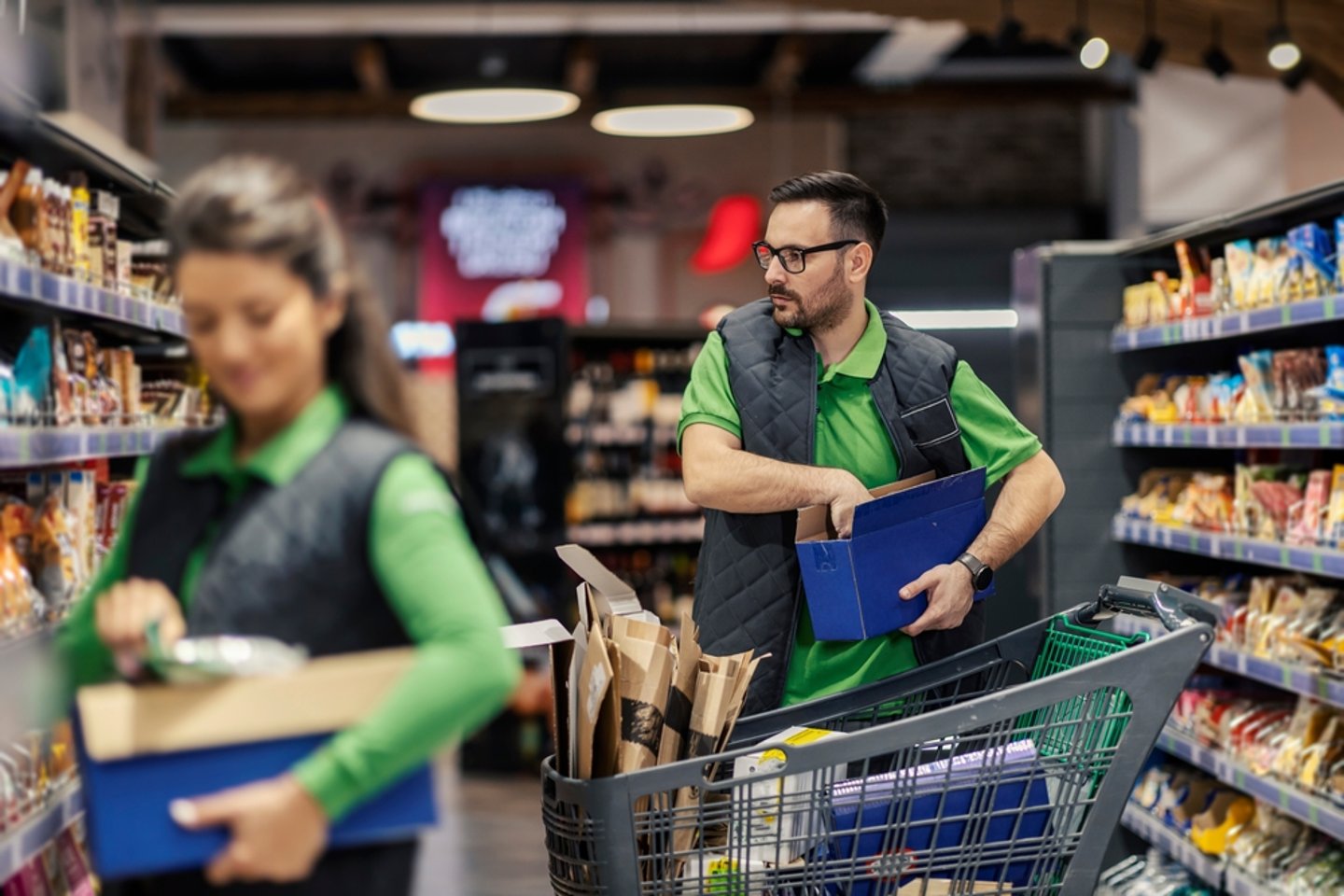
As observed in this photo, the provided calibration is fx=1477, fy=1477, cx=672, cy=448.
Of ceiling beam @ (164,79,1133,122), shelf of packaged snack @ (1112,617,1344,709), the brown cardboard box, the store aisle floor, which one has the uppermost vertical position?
ceiling beam @ (164,79,1133,122)

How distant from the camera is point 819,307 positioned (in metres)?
2.34

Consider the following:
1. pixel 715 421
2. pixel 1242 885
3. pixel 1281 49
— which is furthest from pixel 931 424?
pixel 1281 49

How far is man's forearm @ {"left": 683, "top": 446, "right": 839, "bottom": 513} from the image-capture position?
7.40 ft

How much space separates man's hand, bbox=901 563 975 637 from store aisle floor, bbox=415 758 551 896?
86.7 inches

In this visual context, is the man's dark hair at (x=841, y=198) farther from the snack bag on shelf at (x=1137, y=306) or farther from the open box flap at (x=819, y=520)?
the snack bag on shelf at (x=1137, y=306)

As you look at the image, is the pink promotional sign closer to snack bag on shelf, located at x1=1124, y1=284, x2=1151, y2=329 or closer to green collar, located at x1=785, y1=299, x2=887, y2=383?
snack bag on shelf, located at x1=1124, y1=284, x2=1151, y2=329

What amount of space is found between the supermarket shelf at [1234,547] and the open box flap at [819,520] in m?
1.74

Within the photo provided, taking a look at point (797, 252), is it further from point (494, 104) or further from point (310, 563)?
point (494, 104)

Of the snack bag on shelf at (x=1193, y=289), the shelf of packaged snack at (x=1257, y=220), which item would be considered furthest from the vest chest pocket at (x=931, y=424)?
the snack bag on shelf at (x=1193, y=289)

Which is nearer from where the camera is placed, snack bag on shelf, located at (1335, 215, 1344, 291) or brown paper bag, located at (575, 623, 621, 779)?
brown paper bag, located at (575, 623, 621, 779)

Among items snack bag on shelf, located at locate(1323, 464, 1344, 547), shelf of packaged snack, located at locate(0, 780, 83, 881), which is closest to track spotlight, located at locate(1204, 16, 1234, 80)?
snack bag on shelf, located at locate(1323, 464, 1344, 547)

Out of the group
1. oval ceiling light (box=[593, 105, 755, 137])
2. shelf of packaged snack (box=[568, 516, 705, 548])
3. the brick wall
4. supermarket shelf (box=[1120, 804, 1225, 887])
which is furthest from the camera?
the brick wall

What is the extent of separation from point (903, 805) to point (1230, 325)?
2.38m

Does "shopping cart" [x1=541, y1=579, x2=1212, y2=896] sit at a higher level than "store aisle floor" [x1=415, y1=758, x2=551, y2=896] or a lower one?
higher
